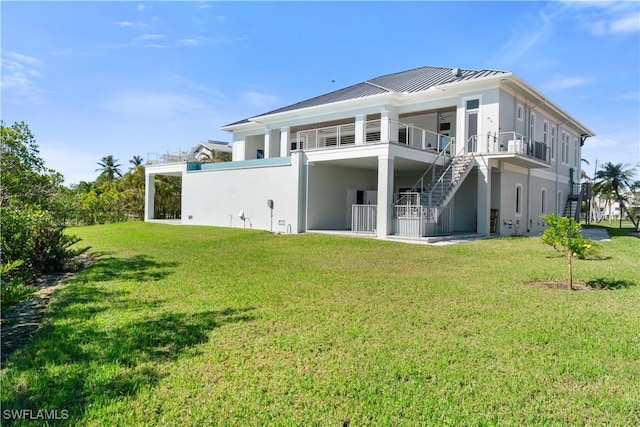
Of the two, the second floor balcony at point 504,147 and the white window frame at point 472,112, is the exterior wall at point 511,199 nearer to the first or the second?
the second floor balcony at point 504,147

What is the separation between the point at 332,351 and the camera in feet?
A: 14.1

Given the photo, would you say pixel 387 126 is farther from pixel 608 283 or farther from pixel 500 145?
pixel 608 283

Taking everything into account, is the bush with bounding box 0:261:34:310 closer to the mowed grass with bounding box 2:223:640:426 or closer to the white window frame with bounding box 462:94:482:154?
the mowed grass with bounding box 2:223:640:426

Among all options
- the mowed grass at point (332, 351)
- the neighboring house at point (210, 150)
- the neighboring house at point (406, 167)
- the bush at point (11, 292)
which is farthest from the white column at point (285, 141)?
the bush at point (11, 292)

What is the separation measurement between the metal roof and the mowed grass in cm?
1313

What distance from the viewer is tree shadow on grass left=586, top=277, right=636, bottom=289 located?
7641 mm

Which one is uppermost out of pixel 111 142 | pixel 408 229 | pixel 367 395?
pixel 111 142

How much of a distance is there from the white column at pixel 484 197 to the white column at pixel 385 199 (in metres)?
4.65

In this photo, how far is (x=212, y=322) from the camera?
5297 millimetres

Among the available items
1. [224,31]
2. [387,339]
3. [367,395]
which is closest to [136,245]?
[224,31]

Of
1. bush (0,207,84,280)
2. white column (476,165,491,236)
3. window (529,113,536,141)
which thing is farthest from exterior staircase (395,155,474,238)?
bush (0,207,84,280)

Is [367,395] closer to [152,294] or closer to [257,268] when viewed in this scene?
[152,294]

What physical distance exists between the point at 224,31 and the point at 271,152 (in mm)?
13961

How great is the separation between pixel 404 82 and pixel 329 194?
26.2 ft
